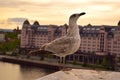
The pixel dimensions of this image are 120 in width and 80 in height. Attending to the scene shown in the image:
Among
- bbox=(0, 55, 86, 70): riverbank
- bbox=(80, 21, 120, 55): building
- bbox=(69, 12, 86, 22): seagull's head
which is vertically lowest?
bbox=(0, 55, 86, 70): riverbank

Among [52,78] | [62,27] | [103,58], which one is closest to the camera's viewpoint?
[52,78]

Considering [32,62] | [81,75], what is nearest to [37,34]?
[32,62]

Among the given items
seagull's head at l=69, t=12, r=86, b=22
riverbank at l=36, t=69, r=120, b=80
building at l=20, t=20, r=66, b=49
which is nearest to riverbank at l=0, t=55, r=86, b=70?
building at l=20, t=20, r=66, b=49

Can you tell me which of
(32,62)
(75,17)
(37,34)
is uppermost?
(75,17)

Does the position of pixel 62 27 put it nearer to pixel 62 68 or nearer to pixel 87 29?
pixel 87 29

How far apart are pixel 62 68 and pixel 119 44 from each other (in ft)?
41.4

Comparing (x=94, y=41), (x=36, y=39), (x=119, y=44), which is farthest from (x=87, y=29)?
(x=36, y=39)

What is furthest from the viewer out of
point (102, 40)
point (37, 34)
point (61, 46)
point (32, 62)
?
point (37, 34)

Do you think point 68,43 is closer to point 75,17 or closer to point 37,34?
point 75,17

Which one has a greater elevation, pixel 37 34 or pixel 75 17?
pixel 75 17

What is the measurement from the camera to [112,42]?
13859 mm

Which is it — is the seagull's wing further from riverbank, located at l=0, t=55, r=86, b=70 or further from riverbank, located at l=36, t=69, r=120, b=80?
riverbank, located at l=0, t=55, r=86, b=70

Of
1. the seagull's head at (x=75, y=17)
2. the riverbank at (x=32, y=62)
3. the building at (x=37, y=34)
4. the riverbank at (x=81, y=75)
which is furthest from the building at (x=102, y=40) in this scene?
the seagull's head at (x=75, y=17)

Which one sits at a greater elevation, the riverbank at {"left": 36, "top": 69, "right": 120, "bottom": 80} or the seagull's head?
the seagull's head
